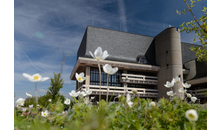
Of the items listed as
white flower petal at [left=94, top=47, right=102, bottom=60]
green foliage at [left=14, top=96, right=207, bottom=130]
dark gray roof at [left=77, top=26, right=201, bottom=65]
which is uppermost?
dark gray roof at [left=77, top=26, right=201, bottom=65]

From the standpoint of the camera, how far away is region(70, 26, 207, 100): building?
1747 centimetres

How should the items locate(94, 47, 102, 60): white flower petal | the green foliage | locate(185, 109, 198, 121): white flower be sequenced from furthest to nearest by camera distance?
locate(94, 47, 102, 60): white flower petal, the green foliage, locate(185, 109, 198, 121): white flower

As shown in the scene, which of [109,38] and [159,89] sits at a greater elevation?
[109,38]

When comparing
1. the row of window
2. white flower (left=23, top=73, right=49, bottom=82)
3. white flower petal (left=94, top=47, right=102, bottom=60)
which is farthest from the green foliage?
the row of window

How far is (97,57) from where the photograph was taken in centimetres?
139

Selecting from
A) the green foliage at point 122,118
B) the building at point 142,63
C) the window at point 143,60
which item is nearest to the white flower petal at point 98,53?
the green foliage at point 122,118

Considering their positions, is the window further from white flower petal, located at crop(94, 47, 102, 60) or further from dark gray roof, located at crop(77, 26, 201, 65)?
white flower petal, located at crop(94, 47, 102, 60)

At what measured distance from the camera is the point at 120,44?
19984 mm

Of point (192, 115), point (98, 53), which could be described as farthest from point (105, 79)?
point (192, 115)

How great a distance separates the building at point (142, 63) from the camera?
17.5 m

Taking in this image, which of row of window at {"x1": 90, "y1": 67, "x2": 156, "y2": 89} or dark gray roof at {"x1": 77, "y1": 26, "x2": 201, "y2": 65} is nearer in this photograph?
row of window at {"x1": 90, "y1": 67, "x2": 156, "y2": 89}
